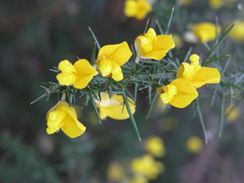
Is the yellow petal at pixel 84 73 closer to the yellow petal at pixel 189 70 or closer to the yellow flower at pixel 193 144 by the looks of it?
the yellow petal at pixel 189 70

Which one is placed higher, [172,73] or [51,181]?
[172,73]

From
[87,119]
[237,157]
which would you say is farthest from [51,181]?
[237,157]

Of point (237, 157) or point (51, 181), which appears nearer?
point (51, 181)

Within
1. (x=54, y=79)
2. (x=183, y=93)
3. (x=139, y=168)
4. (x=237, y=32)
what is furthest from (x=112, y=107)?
(x=237, y=32)

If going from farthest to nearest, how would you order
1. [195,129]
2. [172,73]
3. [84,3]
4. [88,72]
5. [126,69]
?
[195,129]
[84,3]
[172,73]
[126,69]
[88,72]

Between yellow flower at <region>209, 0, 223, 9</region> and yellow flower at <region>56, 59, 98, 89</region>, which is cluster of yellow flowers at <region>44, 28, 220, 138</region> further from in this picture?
yellow flower at <region>209, 0, 223, 9</region>

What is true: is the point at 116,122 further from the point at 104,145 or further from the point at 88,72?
the point at 88,72
